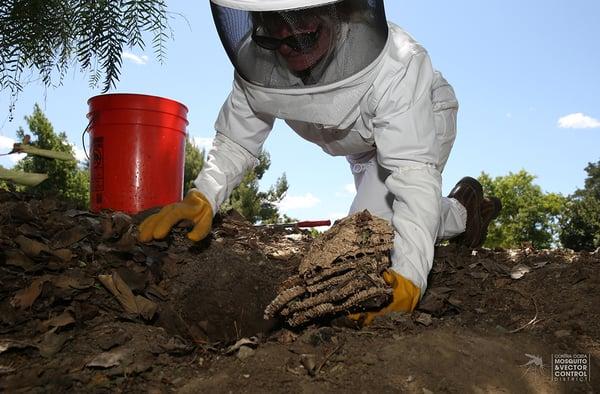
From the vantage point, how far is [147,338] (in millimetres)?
1925

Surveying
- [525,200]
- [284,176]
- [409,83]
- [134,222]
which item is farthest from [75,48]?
[525,200]

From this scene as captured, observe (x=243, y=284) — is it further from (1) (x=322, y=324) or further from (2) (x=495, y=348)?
(2) (x=495, y=348)

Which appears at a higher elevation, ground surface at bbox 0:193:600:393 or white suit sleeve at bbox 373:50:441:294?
white suit sleeve at bbox 373:50:441:294

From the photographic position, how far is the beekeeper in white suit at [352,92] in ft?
8.14

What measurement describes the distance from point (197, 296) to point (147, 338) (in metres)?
0.83

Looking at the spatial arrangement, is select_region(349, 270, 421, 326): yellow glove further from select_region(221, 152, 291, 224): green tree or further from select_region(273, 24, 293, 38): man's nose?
select_region(221, 152, 291, 224): green tree

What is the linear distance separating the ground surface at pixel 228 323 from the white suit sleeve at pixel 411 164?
0.31 meters

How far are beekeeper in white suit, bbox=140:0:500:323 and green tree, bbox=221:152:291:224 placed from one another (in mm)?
9009

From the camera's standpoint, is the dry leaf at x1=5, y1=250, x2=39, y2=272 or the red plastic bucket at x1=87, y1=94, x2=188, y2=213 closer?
the dry leaf at x1=5, y1=250, x2=39, y2=272

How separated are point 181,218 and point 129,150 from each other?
1.36 meters

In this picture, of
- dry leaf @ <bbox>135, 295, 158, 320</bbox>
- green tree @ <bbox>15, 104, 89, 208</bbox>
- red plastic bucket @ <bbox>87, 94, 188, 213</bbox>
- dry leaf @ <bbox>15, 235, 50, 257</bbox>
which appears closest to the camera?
dry leaf @ <bbox>135, 295, 158, 320</bbox>

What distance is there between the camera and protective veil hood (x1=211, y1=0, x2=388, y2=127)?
2584mm

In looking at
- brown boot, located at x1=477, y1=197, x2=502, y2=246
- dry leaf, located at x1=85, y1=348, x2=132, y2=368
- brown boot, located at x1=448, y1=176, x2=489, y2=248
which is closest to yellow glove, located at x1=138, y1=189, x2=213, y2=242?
dry leaf, located at x1=85, y1=348, x2=132, y2=368

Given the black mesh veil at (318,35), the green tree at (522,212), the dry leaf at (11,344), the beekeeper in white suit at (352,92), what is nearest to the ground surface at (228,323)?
the dry leaf at (11,344)
